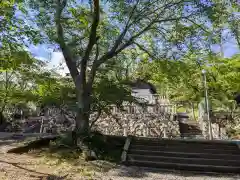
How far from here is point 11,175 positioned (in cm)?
445

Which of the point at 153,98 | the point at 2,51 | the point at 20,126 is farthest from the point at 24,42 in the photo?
the point at 153,98

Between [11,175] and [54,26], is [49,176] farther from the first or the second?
[54,26]

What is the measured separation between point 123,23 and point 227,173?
575cm

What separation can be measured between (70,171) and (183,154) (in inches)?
133

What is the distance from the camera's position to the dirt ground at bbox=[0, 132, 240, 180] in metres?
4.61

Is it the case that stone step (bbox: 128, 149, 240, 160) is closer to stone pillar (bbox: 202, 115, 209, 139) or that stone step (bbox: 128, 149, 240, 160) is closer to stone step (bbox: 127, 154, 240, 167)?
stone step (bbox: 127, 154, 240, 167)

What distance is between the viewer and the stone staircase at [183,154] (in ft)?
19.2

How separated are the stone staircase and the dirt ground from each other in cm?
35

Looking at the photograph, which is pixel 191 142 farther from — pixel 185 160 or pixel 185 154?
pixel 185 160

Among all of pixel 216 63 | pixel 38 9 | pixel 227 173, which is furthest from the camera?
pixel 216 63

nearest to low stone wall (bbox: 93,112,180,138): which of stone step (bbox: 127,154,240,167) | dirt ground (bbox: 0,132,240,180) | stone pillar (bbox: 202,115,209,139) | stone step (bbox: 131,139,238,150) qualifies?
stone pillar (bbox: 202,115,209,139)

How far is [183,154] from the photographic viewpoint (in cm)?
654

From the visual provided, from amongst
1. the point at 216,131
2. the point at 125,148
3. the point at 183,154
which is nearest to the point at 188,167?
the point at 183,154

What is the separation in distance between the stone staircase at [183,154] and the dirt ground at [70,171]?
0.35m
